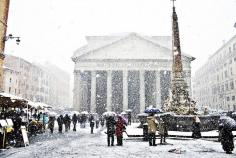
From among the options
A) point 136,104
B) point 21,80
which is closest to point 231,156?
point 136,104

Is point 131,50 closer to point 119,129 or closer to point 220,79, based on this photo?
point 220,79

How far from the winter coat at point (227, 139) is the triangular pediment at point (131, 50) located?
37936 mm

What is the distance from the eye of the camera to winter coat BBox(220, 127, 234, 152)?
31.2ft

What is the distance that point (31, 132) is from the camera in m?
18.1

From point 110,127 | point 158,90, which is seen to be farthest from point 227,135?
point 158,90

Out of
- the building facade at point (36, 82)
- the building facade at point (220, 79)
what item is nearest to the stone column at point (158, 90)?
the building facade at point (220, 79)

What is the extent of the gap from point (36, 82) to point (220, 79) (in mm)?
43897

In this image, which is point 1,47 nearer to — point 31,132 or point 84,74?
point 31,132

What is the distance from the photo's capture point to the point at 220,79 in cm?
6134

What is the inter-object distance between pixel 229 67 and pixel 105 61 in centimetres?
2459

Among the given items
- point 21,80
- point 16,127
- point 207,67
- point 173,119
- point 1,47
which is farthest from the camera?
point 207,67

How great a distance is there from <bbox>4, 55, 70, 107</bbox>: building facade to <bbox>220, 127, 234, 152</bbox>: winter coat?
49756 millimetres

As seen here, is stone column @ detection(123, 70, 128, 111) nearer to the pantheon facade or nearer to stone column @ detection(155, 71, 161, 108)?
the pantheon facade

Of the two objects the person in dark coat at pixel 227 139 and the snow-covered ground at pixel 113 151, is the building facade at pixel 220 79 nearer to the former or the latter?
the snow-covered ground at pixel 113 151
